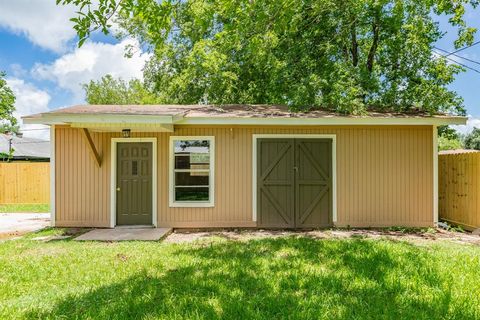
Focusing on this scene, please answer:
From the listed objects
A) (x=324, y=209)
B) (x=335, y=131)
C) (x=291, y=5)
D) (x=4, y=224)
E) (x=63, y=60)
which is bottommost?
(x=4, y=224)

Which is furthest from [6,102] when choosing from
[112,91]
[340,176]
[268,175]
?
[340,176]

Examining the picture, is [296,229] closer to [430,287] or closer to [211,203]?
[211,203]

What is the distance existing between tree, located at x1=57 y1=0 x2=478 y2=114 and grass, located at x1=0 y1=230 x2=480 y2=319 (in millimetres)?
3599

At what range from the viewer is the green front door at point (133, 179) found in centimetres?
753

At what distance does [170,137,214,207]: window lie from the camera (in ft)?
24.5

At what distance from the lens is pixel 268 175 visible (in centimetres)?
746

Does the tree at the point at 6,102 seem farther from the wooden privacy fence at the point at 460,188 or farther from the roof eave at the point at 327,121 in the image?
the wooden privacy fence at the point at 460,188

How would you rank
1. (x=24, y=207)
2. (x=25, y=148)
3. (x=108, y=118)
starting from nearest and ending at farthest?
(x=108, y=118) → (x=24, y=207) → (x=25, y=148)

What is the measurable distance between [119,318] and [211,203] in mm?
4550

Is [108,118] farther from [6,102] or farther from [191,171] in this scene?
[6,102]

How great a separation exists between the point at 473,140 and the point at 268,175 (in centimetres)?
3836

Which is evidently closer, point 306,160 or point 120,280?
point 120,280

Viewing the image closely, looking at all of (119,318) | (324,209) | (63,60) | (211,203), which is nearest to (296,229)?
(324,209)

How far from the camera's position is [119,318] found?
296 cm
